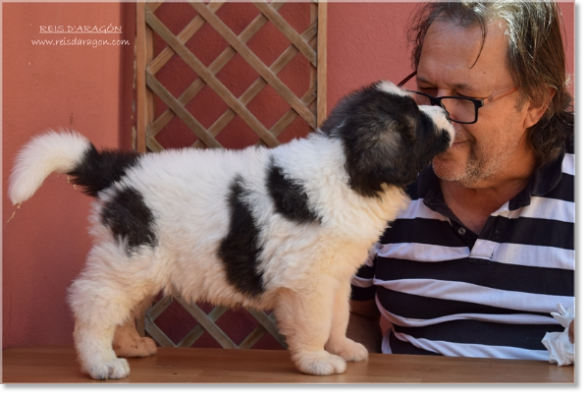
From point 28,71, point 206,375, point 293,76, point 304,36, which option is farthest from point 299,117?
point 206,375

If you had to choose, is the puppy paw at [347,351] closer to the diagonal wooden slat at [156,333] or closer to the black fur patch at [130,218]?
the black fur patch at [130,218]

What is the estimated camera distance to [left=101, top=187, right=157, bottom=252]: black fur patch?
178 cm

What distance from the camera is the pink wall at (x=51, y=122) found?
2156 mm

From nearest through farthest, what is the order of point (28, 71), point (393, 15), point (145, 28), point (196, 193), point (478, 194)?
point (196, 193) → point (28, 71) → point (478, 194) → point (145, 28) → point (393, 15)

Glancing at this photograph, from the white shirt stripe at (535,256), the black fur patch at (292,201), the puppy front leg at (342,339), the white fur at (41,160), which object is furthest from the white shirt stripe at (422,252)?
the white fur at (41,160)

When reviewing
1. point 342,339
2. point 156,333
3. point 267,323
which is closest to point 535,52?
point 342,339

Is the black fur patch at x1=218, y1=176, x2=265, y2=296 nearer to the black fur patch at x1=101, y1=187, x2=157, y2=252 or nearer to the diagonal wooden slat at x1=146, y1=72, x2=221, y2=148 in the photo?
the black fur patch at x1=101, y1=187, x2=157, y2=252

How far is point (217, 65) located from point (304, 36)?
0.51 m

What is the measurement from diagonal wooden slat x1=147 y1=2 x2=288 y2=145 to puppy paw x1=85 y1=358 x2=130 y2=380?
1769 mm

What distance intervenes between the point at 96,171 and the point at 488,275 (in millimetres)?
1541

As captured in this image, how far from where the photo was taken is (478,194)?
100 inches

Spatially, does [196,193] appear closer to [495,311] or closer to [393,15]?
[495,311]

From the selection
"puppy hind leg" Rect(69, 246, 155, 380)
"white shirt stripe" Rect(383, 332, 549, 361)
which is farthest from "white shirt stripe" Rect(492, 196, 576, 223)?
"puppy hind leg" Rect(69, 246, 155, 380)

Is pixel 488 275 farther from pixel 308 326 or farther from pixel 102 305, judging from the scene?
pixel 102 305
